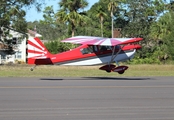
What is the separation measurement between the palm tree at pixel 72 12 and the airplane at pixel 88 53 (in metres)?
42.6

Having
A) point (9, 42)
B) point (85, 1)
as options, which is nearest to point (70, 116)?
point (9, 42)

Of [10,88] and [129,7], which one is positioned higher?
[129,7]

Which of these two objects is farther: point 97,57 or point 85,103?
point 97,57

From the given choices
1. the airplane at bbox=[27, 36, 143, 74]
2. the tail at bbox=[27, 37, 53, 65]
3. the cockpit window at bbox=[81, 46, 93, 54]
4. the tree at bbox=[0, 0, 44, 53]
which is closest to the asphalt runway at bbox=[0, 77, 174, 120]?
the tail at bbox=[27, 37, 53, 65]

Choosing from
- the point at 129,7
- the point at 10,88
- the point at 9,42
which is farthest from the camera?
the point at 129,7

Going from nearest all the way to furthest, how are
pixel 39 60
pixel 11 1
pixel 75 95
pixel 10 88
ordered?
pixel 75 95 < pixel 10 88 < pixel 39 60 < pixel 11 1

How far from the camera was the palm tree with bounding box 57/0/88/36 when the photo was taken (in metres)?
73.1

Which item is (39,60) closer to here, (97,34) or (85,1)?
(85,1)

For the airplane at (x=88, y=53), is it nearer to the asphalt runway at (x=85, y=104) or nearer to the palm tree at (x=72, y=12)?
the asphalt runway at (x=85, y=104)

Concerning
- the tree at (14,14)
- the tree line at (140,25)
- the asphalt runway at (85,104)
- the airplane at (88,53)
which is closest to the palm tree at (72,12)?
the tree line at (140,25)

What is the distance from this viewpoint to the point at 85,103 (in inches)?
574

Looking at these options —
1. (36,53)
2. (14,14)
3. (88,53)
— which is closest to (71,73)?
(88,53)

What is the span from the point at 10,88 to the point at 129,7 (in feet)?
246

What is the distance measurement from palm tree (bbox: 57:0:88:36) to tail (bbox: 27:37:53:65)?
45366 mm
